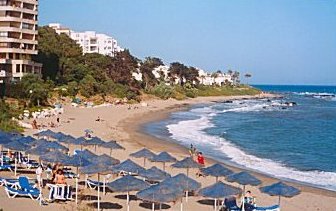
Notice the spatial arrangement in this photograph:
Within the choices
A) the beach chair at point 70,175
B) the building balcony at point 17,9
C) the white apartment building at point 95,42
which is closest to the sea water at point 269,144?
the beach chair at point 70,175

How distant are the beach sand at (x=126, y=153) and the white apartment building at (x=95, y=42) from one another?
2480 inches

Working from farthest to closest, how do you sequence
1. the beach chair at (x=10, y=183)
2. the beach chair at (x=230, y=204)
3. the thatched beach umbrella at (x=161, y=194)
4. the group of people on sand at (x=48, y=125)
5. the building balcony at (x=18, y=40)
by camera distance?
the building balcony at (x=18, y=40) → the group of people on sand at (x=48, y=125) → the beach chair at (x=10, y=183) → the beach chair at (x=230, y=204) → the thatched beach umbrella at (x=161, y=194)

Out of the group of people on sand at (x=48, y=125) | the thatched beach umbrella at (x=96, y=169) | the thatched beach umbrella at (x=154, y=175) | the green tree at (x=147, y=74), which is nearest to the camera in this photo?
the thatched beach umbrella at (x=96, y=169)

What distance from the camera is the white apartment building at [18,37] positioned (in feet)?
196

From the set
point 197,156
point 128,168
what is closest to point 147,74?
point 197,156

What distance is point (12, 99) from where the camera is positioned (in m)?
49.4

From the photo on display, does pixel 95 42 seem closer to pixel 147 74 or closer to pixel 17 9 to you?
pixel 147 74

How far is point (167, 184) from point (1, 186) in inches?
276

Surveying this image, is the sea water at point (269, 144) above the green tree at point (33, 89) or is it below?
below

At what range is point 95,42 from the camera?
135250mm

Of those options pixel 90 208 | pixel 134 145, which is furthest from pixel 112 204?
pixel 134 145

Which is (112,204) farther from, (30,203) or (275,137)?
(275,137)

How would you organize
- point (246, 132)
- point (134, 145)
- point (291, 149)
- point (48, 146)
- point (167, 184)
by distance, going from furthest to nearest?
point (246, 132), point (291, 149), point (134, 145), point (48, 146), point (167, 184)

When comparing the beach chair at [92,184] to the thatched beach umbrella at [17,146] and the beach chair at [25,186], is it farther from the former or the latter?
the thatched beach umbrella at [17,146]
